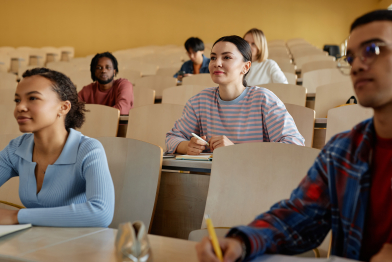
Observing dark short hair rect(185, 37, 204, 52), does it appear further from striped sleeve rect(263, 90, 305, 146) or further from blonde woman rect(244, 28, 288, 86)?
striped sleeve rect(263, 90, 305, 146)

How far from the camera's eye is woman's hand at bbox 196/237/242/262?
2.25 feet

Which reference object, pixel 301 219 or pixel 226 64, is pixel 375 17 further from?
pixel 226 64

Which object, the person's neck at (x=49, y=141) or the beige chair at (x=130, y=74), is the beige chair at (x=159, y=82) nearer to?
the beige chair at (x=130, y=74)

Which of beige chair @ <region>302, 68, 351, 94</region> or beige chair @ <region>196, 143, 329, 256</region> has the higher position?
beige chair @ <region>302, 68, 351, 94</region>

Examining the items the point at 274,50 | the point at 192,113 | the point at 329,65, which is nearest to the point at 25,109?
the point at 192,113

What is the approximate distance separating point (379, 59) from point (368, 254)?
1.29 ft

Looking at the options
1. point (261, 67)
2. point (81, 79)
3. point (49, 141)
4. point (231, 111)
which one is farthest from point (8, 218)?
point (81, 79)

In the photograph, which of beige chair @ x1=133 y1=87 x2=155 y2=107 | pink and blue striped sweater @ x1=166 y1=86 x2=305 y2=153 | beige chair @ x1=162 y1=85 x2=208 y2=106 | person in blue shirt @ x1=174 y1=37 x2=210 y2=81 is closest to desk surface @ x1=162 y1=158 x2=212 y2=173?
pink and blue striped sweater @ x1=166 y1=86 x2=305 y2=153

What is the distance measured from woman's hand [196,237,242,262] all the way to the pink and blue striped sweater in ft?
3.52

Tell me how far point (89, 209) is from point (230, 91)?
1083 mm

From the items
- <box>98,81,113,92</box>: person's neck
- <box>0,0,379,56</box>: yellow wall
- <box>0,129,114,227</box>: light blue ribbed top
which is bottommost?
<box>0,129,114,227</box>: light blue ribbed top

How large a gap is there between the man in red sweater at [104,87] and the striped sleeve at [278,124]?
5.39 feet

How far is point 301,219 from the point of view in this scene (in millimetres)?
805

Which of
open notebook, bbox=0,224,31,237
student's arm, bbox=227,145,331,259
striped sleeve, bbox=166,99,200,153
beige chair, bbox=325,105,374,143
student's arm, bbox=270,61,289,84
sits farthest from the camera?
student's arm, bbox=270,61,289,84
